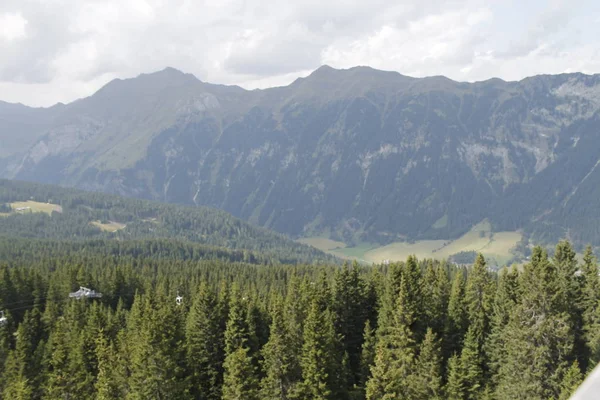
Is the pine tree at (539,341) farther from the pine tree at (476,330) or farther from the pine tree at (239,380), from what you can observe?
the pine tree at (239,380)

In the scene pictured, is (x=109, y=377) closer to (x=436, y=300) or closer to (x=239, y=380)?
(x=239, y=380)

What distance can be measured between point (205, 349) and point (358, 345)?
2500cm

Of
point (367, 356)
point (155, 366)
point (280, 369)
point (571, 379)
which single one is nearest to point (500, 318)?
point (571, 379)

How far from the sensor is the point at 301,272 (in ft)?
630

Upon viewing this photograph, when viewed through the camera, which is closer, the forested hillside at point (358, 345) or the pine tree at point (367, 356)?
the forested hillside at point (358, 345)

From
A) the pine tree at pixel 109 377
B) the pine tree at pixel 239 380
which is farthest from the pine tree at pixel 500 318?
the pine tree at pixel 109 377

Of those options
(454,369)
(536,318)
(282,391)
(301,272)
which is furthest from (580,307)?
(301,272)

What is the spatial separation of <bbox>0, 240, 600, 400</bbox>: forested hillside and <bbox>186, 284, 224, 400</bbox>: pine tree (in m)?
0.15

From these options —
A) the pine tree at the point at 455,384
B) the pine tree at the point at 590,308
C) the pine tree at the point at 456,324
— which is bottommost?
the pine tree at the point at 455,384

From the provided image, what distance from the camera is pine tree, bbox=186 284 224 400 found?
73.8m

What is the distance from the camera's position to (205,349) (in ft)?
250

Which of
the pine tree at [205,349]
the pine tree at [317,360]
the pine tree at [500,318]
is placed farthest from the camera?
the pine tree at [205,349]

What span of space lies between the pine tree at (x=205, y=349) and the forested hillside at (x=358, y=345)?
0.15 m

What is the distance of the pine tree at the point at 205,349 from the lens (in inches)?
2906
